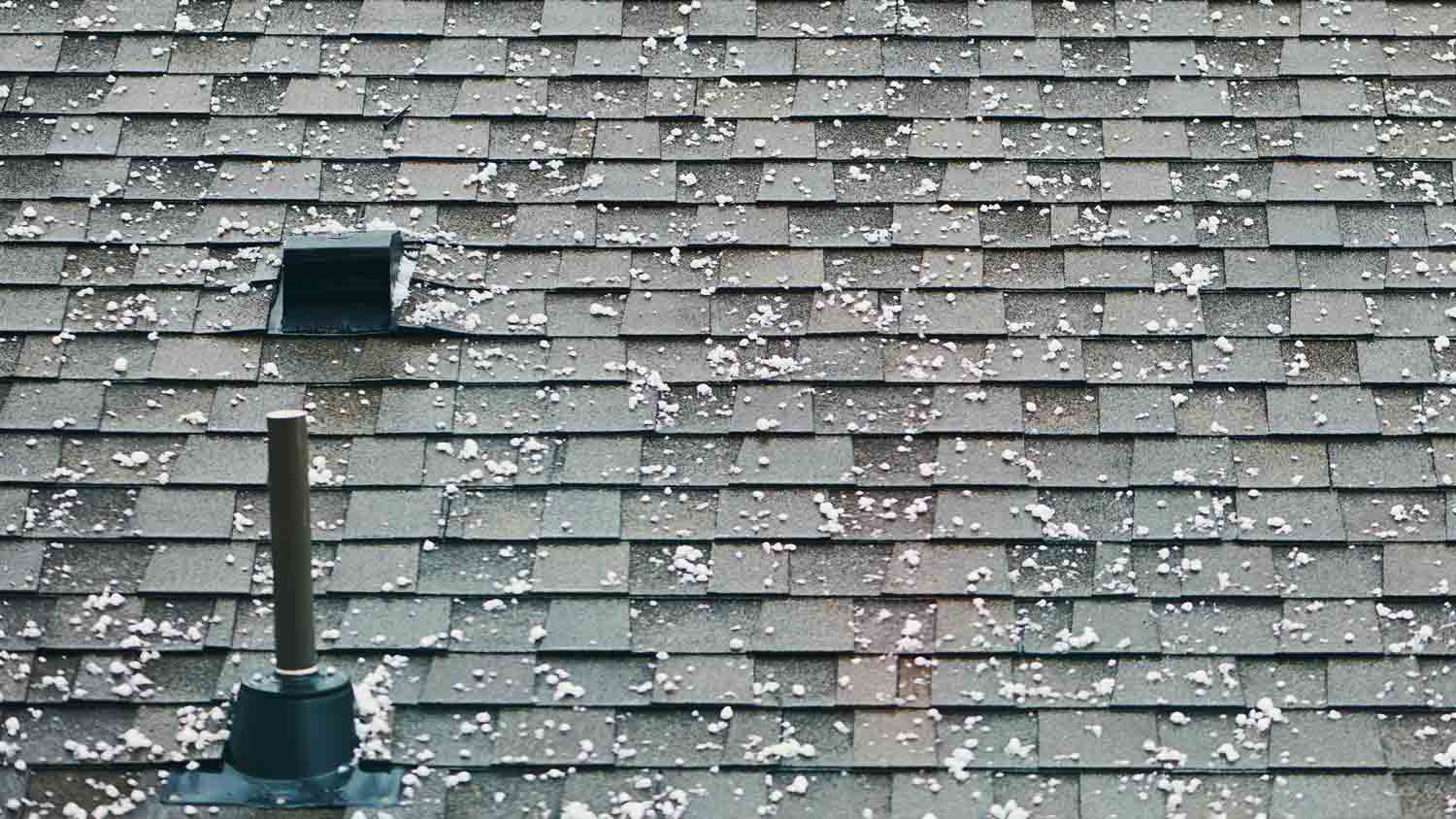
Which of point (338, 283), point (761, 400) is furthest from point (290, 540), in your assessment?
point (761, 400)

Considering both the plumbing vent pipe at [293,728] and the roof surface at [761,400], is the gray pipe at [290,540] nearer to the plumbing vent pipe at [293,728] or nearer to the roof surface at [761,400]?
the plumbing vent pipe at [293,728]

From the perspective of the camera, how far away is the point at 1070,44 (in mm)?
4707

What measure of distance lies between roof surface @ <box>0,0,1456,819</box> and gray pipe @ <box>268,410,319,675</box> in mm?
193

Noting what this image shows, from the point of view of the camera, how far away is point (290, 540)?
3.59 meters

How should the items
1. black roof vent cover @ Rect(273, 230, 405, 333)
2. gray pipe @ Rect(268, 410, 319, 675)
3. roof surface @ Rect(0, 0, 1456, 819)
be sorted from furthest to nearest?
black roof vent cover @ Rect(273, 230, 405, 333) → roof surface @ Rect(0, 0, 1456, 819) → gray pipe @ Rect(268, 410, 319, 675)

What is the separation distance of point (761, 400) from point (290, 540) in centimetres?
103

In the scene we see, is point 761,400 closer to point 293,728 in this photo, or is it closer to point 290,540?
point 290,540

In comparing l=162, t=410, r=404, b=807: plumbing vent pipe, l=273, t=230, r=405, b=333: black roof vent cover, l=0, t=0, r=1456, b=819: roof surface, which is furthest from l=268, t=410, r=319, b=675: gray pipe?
l=273, t=230, r=405, b=333: black roof vent cover

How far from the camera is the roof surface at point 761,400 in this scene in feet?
12.2

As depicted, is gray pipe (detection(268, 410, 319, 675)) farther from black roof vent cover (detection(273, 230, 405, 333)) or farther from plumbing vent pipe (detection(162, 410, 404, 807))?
black roof vent cover (detection(273, 230, 405, 333))

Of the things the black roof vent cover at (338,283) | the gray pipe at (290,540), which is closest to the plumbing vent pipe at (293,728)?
the gray pipe at (290,540)

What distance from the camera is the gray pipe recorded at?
3553 mm

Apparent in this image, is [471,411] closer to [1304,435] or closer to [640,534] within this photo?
[640,534]

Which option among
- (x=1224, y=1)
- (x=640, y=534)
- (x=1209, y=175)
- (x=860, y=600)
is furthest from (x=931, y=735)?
(x=1224, y=1)
